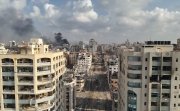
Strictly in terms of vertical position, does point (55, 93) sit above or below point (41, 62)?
below

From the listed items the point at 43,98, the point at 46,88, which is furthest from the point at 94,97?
the point at 43,98

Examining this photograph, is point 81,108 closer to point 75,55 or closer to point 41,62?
point 41,62

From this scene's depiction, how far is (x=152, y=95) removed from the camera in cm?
4150

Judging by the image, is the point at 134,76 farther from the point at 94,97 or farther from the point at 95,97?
the point at 94,97

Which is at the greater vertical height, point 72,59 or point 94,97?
point 72,59

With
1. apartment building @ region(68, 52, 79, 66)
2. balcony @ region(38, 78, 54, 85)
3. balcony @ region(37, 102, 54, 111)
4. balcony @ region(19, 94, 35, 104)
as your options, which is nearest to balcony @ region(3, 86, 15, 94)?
balcony @ region(19, 94, 35, 104)

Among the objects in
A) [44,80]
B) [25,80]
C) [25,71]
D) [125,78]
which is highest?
[25,71]

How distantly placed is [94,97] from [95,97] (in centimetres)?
48

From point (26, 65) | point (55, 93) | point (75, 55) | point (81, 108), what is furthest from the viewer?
point (75, 55)

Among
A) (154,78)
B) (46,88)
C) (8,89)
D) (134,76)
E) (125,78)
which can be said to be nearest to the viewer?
(8,89)

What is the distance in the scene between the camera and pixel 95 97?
10950 centimetres

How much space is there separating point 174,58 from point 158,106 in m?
8.54

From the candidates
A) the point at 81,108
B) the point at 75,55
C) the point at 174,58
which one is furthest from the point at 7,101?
the point at 75,55

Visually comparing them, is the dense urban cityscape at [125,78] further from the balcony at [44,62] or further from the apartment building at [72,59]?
the apartment building at [72,59]
